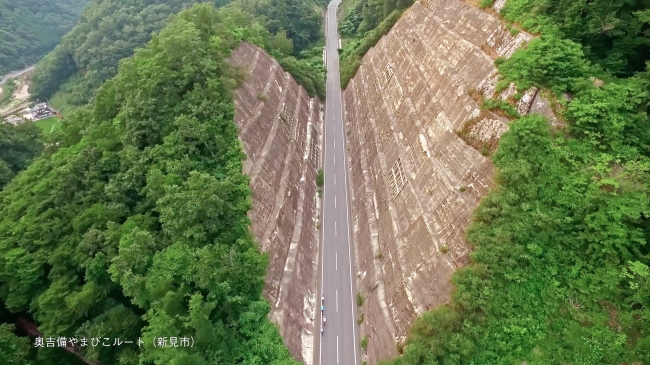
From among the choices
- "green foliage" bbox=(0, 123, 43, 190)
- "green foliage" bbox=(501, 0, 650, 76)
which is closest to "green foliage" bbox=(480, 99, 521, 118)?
"green foliage" bbox=(501, 0, 650, 76)

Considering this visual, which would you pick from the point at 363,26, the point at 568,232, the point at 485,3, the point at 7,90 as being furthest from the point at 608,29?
the point at 7,90

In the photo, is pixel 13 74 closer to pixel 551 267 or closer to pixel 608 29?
pixel 608 29

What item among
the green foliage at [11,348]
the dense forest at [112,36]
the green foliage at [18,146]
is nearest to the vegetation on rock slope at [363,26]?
the dense forest at [112,36]

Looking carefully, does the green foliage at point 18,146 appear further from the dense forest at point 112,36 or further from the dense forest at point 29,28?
the dense forest at point 29,28

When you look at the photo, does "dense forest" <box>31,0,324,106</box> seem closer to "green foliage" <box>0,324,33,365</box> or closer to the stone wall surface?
the stone wall surface

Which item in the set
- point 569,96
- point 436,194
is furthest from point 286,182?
point 569,96
